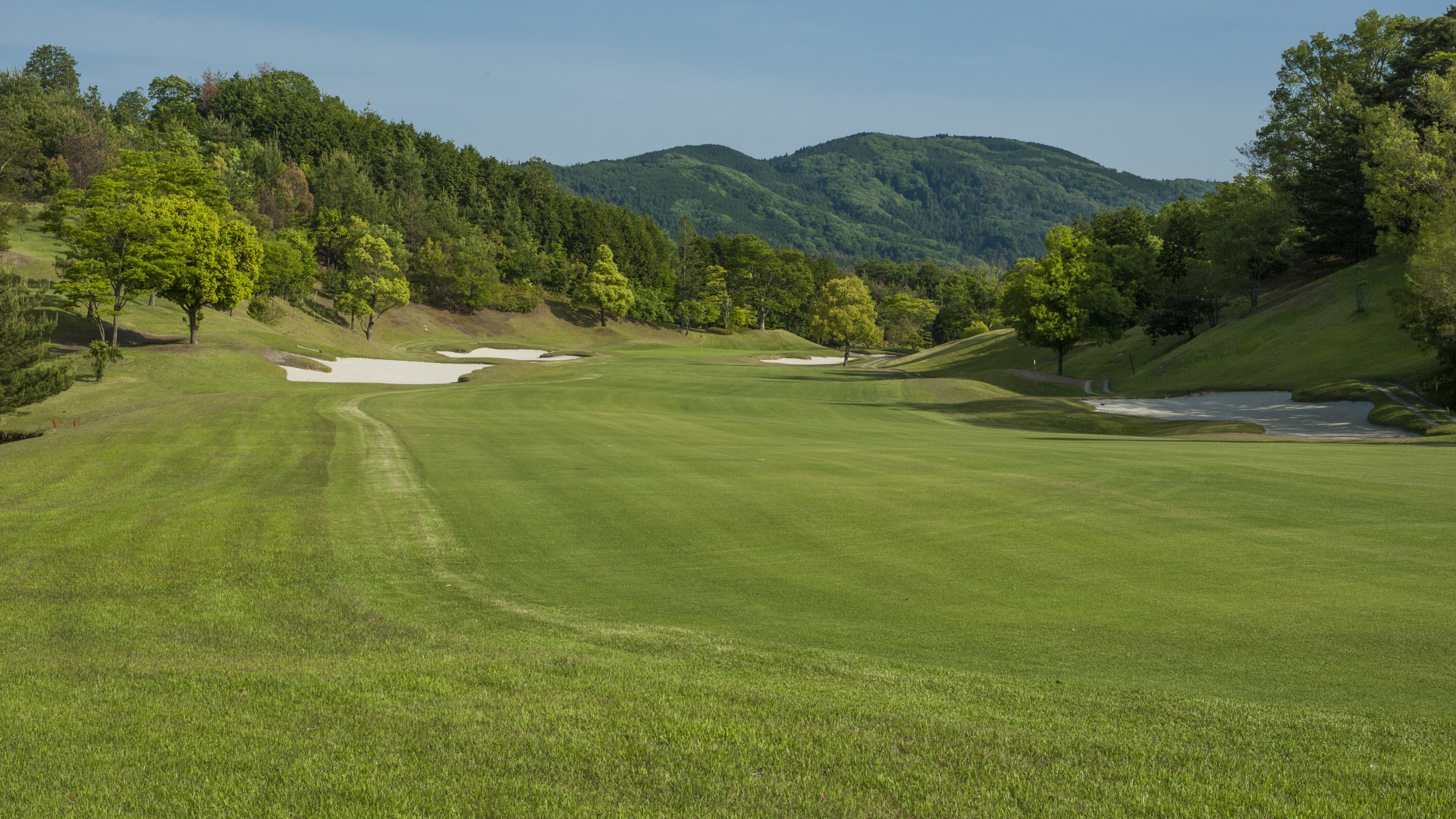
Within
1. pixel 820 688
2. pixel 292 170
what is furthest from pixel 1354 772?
pixel 292 170

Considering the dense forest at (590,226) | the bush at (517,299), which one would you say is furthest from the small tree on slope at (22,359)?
the bush at (517,299)

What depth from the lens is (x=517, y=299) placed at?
115m

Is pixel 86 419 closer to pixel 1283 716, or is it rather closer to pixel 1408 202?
pixel 1283 716

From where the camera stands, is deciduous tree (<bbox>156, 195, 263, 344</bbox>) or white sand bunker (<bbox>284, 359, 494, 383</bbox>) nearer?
deciduous tree (<bbox>156, 195, 263, 344</bbox>)

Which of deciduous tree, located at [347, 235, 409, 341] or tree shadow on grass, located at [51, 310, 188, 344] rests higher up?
deciduous tree, located at [347, 235, 409, 341]

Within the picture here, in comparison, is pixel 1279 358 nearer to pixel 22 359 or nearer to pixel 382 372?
pixel 382 372

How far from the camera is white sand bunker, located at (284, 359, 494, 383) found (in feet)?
174

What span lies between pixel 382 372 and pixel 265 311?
2103 cm

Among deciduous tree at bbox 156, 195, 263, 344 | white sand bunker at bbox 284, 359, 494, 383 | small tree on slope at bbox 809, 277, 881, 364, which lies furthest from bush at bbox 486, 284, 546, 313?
deciduous tree at bbox 156, 195, 263, 344

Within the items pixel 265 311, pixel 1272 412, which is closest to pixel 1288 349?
pixel 1272 412

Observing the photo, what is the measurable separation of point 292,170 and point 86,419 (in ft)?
281

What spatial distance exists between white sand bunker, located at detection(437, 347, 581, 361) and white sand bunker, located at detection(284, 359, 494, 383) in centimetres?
1519

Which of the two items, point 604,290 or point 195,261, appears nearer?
point 195,261

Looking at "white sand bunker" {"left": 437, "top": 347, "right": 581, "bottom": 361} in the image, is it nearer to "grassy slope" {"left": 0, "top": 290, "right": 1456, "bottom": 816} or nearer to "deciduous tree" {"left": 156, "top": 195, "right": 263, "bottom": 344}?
"deciduous tree" {"left": 156, "top": 195, "right": 263, "bottom": 344}
